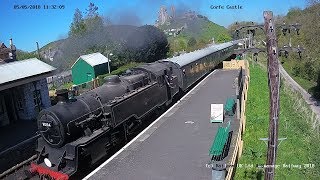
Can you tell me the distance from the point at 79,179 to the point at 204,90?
49.3 ft

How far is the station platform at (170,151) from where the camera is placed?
11.2 m

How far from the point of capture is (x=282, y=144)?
15.9 m

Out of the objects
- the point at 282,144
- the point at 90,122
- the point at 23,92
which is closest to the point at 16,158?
the point at 90,122

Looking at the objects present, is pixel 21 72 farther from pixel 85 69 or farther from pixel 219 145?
pixel 85 69

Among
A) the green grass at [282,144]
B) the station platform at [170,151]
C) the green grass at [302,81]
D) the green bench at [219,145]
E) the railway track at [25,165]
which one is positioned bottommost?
the green grass at [302,81]

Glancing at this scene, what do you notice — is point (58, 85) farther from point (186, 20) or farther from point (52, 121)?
point (186, 20)

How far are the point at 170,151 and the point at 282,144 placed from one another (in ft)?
20.6

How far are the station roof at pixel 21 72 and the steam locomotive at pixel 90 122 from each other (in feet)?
23.4

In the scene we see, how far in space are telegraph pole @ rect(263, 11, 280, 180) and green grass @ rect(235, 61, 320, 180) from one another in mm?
5784

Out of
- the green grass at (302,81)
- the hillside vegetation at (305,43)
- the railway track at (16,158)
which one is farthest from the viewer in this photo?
the green grass at (302,81)

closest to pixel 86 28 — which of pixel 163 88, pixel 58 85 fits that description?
pixel 58 85

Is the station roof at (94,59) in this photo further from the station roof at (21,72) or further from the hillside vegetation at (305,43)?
the hillside vegetation at (305,43)


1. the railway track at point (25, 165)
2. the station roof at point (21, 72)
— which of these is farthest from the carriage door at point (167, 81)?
the station roof at point (21, 72)

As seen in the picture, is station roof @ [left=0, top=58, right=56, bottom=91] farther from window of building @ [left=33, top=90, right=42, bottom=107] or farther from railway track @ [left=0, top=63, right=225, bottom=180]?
railway track @ [left=0, top=63, right=225, bottom=180]
